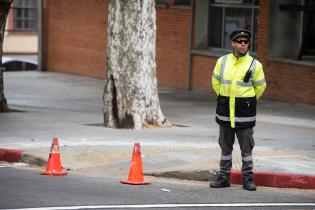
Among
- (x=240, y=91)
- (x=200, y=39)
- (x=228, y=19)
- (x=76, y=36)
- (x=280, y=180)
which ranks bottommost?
(x=280, y=180)

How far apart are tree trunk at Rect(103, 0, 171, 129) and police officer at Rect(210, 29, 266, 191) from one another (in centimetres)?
588

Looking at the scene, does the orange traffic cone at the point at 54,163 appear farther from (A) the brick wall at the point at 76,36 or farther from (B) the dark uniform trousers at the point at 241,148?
(A) the brick wall at the point at 76,36

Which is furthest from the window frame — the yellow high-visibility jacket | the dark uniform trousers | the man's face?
the man's face

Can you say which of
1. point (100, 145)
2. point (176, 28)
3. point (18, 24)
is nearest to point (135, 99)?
point (100, 145)

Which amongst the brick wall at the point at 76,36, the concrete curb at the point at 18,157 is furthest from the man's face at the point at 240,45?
the brick wall at the point at 76,36

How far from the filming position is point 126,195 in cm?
1045

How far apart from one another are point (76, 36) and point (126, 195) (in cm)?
2195

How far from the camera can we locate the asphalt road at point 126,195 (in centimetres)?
977

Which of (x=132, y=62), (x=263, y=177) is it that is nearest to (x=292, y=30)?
(x=132, y=62)

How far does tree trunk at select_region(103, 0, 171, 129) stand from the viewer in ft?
55.5

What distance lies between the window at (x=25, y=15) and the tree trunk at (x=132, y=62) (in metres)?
25.5

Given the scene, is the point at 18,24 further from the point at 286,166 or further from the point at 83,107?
the point at 286,166

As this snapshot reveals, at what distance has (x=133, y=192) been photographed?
1069 centimetres

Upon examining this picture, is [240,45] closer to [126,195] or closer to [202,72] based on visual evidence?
[126,195]
